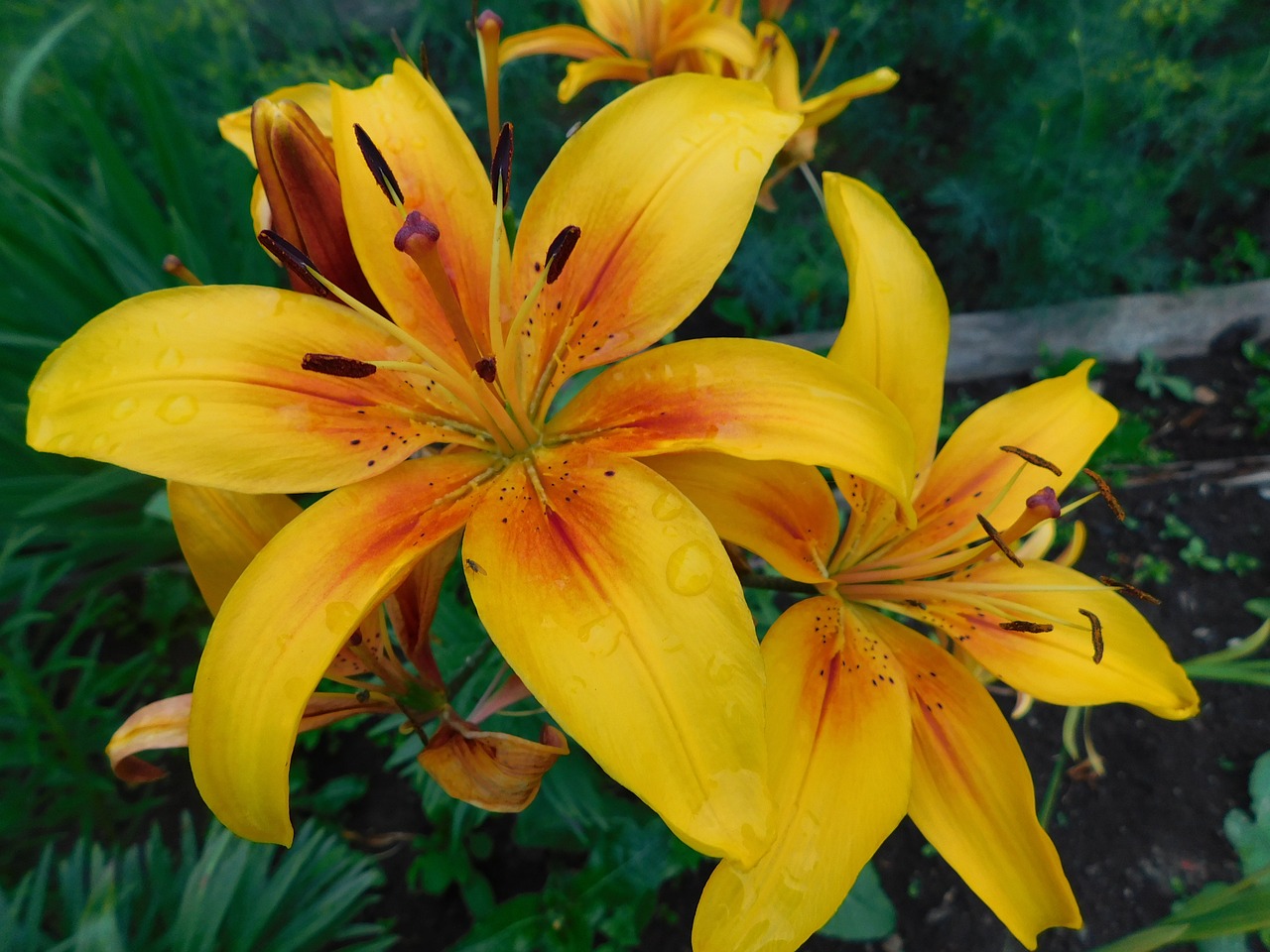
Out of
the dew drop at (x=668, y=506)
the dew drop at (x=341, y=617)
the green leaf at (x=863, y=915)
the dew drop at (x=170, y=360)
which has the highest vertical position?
the dew drop at (x=170, y=360)

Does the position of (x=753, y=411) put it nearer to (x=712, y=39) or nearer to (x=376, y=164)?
(x=376, y=164)

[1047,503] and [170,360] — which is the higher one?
[170,360]

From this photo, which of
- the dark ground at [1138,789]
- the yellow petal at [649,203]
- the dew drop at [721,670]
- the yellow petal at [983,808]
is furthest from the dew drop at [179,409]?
the dark ground at [1138,789]

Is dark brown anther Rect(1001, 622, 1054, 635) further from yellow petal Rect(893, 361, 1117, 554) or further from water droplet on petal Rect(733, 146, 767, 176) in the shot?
water droplet on petal Rect(733, 146, 767, 176)

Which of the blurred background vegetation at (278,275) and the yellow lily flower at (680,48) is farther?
the blurred background vegetation at (278,275)

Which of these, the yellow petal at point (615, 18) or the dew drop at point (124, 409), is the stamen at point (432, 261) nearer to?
the dew drop at point (124, 409)

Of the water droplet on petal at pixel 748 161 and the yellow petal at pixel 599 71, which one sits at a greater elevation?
the water droplet on petal at pixel 748 161

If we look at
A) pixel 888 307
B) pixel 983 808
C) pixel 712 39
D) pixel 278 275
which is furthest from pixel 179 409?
pixel 278 275
